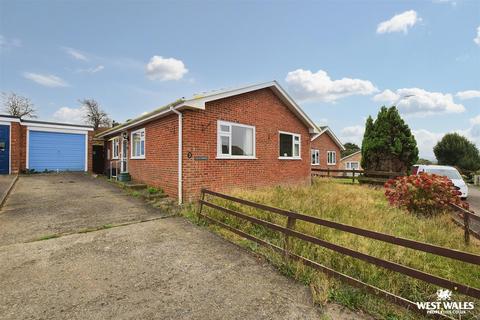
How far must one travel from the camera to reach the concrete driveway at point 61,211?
5.32m

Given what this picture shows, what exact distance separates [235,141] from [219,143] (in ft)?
3.24

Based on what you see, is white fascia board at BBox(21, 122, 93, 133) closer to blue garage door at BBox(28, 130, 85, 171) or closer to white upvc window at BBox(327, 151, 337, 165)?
blue garage door at BBox(28, 130, 85, 171)

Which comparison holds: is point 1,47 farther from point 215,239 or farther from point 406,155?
point 406,155

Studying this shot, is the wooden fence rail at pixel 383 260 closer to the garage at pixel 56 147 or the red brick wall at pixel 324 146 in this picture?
the garage at pixel 56 147

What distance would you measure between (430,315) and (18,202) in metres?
10.9

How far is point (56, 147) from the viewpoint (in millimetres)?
16688

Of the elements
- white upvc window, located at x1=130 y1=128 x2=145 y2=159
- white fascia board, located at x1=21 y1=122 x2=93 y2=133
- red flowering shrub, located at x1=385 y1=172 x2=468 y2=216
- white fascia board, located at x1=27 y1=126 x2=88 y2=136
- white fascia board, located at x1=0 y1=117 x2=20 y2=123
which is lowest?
red flowering shrub, located at x1=385 y1=172 x2=468 y2=216

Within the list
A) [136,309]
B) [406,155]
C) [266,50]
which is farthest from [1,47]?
[406,155]

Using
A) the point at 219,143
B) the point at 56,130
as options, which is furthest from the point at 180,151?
the point at 56,130

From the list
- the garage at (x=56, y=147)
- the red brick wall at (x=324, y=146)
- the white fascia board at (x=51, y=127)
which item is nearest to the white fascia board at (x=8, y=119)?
the white fascia board at (x=51, y=127)

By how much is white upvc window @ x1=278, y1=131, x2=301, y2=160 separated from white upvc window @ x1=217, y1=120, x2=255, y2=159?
229 cm

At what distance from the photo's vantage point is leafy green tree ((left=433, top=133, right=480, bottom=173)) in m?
30.0

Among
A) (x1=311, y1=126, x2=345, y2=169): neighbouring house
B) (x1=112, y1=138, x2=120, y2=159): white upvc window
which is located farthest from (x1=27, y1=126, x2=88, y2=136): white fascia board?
(x1=311, y1=126, x2=345, y2=169): neighbouring house

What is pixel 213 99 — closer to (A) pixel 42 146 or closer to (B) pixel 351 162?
(A) pixel 42 146
